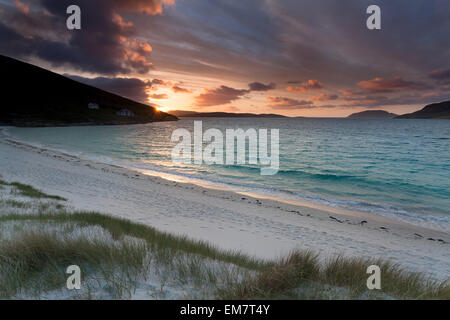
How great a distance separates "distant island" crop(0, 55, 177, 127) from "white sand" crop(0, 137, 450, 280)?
346ft

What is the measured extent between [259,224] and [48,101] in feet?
549

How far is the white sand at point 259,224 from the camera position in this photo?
7.43 m

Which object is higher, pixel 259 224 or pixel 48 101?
pixel 48 101

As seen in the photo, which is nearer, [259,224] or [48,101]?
[259,224]

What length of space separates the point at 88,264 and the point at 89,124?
137573 mm

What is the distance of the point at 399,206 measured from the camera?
1407 centimetres

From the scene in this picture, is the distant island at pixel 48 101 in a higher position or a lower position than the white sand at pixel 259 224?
higher

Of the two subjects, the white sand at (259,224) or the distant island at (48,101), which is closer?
the white sand at (259,224)

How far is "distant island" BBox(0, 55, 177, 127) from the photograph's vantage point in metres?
106

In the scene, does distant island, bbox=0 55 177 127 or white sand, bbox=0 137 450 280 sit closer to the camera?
white sand, bbox=0 137 450 280

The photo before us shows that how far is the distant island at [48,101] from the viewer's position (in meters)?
106

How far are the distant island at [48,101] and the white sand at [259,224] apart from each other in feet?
346

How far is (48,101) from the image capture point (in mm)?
133125
